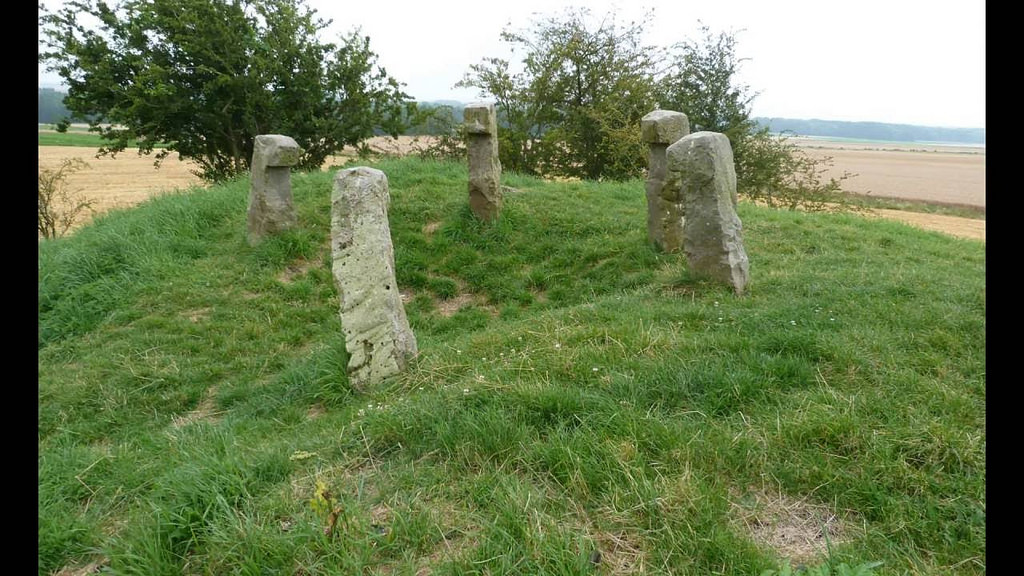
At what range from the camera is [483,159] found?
1054 centimetres

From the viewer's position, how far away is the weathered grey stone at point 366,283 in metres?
5.63

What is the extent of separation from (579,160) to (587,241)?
9.09 m

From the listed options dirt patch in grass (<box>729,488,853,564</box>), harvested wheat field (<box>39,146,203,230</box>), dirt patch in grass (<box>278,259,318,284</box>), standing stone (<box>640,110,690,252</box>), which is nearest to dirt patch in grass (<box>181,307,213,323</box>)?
dirt patch in grass (<box>278,259,318,284</box>)

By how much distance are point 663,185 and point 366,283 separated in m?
4.86

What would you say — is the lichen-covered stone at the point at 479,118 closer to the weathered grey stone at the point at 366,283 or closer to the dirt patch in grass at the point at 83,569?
the weathered grey stone at the point at 366,283

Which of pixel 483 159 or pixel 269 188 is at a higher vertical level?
pixel 483 159

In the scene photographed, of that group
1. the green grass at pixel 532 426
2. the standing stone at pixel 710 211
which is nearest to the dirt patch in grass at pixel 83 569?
the green grass at pixel 532 426

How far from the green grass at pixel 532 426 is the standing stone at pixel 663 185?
1.02m

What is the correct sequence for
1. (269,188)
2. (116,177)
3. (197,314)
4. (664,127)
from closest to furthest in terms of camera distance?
(197,314) < (664,127) < (269,188) < (116,177)

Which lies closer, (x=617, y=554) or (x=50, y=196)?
(x=617, y=554)

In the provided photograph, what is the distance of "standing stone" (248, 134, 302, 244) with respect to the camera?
9.88m

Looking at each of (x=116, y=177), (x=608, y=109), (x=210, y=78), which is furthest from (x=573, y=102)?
(x=116, y=177)

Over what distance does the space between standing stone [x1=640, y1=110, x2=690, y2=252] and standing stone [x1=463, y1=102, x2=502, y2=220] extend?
2685mm

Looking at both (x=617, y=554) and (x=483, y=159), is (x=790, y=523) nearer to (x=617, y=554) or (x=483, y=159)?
(x=617, y=554)
